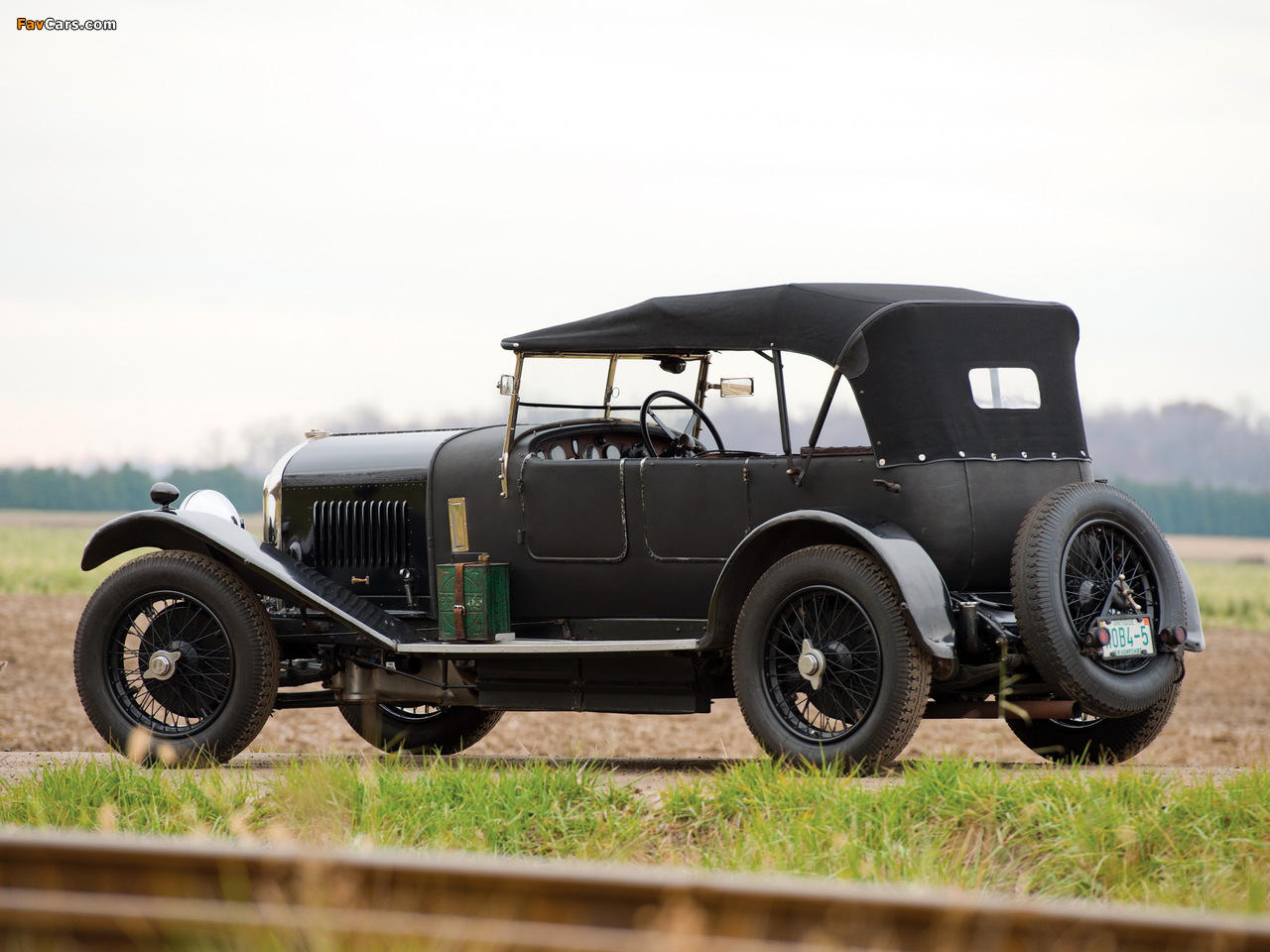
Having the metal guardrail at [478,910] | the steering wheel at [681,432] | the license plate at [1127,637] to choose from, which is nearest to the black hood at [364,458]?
the steering wheel at [681,432]

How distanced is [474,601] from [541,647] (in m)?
0.71

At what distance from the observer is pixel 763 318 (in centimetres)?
667

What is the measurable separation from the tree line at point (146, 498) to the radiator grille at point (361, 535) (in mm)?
54797

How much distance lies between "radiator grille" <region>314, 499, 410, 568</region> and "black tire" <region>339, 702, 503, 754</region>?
3.49ft

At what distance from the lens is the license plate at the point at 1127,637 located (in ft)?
20.2

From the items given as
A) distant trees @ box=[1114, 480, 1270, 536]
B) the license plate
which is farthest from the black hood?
distant trees @ box=[1114, 480, 1270, 536]

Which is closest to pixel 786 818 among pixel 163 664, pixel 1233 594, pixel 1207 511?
pixel 163 664

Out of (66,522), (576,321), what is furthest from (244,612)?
(66,522)

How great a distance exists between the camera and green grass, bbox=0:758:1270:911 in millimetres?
4578

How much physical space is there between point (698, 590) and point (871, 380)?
1288mm

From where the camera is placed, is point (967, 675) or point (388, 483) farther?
point (388, 483)

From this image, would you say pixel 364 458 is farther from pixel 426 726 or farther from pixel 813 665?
pixel 813 665

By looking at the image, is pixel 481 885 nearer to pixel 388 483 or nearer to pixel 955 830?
pixel 955 830

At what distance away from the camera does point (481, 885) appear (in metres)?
2.88
